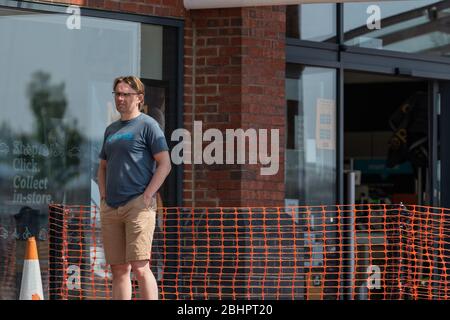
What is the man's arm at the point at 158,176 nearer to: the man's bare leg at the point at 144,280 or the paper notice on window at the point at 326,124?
the man's bare leg at the point at 144,280

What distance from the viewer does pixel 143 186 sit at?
9141mm

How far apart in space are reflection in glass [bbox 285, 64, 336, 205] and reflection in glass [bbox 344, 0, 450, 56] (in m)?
0.59

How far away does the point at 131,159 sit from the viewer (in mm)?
9156

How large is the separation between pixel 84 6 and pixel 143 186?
2991 millimetres

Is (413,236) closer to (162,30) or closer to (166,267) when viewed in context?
(166,267)

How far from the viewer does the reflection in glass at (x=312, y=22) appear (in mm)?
12664

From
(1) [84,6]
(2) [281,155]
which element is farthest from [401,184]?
(1) [84,6]

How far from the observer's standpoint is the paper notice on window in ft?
42.9

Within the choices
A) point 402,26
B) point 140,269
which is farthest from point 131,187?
point 402,26

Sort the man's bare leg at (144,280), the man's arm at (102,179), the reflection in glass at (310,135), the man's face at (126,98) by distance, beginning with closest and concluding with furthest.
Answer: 1. the man's bare leg at (144,280)
2. the man's face at (126,98)
3. the man's arm at (102,179)
4. the reflection in glass at (310,135)

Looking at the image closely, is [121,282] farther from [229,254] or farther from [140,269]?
[229,254]

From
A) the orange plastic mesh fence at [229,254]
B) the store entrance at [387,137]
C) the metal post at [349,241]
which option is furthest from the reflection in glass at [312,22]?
the store entrance at [387,137]

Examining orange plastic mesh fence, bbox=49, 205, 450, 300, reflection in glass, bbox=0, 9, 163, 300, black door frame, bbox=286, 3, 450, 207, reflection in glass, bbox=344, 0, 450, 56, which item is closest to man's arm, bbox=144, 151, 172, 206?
orange plastic mesh fence, bbox=49, 205, 450, 300

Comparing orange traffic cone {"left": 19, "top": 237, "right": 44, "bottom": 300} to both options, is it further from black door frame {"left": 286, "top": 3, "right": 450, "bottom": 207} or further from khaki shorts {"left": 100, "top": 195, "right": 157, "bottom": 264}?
black door frame {"left": 286, "top": 3, "right": 450, "bottom": 207}
